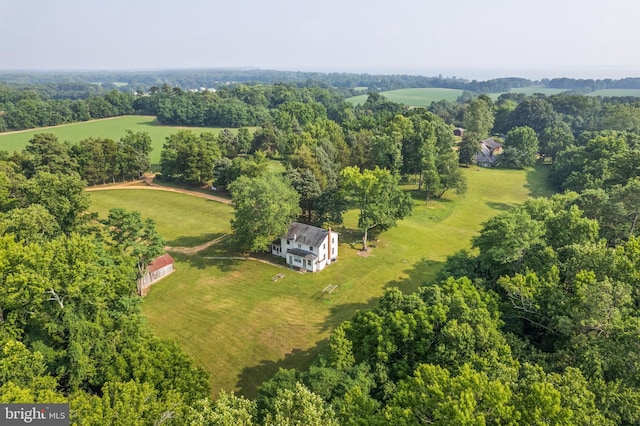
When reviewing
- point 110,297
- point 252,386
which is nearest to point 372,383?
point 252,386

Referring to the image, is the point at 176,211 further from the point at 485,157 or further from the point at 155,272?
the point at 485,157

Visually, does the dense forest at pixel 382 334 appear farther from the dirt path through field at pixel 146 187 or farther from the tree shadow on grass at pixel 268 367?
the dirt path through field at pixel 146 187

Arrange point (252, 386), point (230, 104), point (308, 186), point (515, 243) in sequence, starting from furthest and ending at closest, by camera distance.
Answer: point (230, 104)
point (308, 186)
point (515, 243)
point (252, 386)

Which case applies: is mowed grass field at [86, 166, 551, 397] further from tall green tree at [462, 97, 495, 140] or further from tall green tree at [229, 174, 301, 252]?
tall green tree at [462, 97, 495, 140]

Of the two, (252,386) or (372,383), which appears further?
(252,386)

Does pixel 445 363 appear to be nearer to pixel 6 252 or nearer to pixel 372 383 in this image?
pixel 372 383

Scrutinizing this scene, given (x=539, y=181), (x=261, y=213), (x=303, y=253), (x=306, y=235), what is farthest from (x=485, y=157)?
(x=261, y=213)
